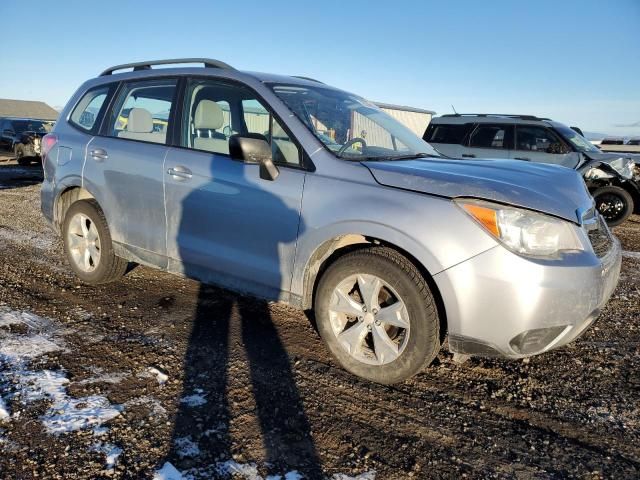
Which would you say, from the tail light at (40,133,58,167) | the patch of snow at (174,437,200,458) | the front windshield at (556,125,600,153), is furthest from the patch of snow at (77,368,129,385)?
the front windshield at (556,125,600,153)

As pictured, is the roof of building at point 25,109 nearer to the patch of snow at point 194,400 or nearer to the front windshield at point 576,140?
the front windshield at point 576,140

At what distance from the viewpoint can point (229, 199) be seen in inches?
129

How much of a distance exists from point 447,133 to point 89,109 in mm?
8098

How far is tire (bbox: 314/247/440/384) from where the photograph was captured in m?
2.68

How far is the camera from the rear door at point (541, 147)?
30.7 ft

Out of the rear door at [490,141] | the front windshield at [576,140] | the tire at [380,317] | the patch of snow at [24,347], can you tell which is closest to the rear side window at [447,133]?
the rear door at [490,141]

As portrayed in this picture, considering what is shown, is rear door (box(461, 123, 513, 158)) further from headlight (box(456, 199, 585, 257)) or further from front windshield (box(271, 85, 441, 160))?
headlight (box(456, 199, 585, 257))

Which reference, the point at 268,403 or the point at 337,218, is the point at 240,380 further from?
the point at 337,218

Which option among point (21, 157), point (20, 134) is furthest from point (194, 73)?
point (20, 134)

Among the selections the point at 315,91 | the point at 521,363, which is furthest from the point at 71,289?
the point at 521,363

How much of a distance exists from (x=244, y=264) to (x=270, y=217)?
400 millimetres

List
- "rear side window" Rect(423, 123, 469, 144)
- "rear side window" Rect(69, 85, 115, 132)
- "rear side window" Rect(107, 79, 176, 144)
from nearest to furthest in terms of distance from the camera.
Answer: "rear side window" Rect(107, 79, 176, 144), "rear side window" Rect(69, 85, 115, 132), "rear side window" Rect(423, 123, 469, 144)

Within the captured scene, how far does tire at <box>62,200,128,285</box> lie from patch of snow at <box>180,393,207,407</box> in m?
2.00

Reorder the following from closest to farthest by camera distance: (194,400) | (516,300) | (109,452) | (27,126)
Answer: (109,452)
(516,300)
(194,400)
(27,126)
